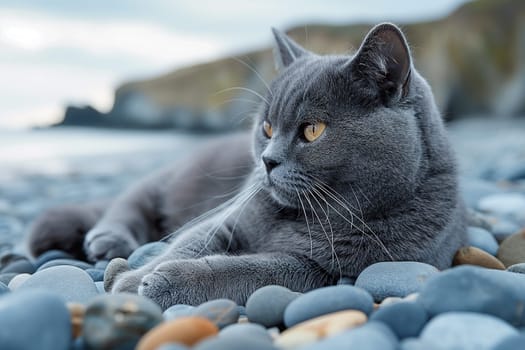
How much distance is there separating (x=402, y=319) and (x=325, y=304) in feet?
0.51

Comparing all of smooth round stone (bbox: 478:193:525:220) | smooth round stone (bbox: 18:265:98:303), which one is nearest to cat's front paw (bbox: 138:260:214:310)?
smooth round stone (bbox: 18:265:98:303)

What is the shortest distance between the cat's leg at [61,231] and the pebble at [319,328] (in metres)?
1.33

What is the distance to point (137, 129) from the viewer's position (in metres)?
11.1

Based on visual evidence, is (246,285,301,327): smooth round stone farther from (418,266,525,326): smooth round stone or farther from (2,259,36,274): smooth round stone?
(2,259,36,274): smooth round stone

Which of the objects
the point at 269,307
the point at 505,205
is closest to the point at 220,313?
the point at 269,307

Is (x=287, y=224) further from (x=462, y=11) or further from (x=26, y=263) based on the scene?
(x=462, y=11)

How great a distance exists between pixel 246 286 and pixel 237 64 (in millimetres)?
9636

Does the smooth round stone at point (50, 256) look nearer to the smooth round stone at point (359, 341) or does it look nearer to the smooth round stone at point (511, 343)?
the smooth round stone at point (359, 341)

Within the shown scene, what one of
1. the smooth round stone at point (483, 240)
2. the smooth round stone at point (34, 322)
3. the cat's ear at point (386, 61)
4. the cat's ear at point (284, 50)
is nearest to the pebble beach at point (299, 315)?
the smooth round stone at point (34, 322)

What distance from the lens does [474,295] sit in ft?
3.86

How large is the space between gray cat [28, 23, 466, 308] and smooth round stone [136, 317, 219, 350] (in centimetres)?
43

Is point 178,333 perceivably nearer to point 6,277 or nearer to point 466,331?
point 466,331

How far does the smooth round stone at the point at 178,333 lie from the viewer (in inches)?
39.0

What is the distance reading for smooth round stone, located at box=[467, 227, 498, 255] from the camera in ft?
6.55
